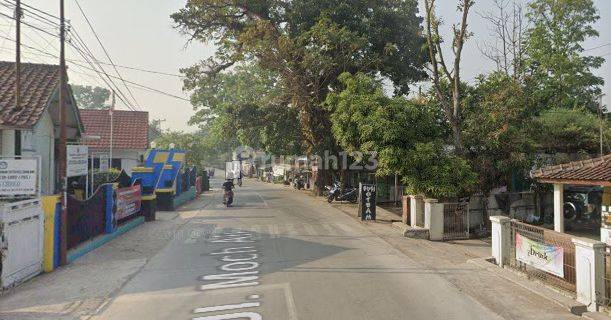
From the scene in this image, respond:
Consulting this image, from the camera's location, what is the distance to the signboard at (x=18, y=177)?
10203mm

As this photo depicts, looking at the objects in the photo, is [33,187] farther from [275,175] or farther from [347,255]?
[275,175]

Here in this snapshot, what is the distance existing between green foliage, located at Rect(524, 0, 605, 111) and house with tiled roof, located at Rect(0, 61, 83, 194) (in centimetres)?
2796

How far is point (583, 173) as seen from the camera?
443 inches

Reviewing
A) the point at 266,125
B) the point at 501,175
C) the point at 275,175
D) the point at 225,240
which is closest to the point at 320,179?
the point at 266,125

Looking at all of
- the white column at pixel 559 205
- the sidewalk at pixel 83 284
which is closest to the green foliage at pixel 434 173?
the white column at pixel 559 205

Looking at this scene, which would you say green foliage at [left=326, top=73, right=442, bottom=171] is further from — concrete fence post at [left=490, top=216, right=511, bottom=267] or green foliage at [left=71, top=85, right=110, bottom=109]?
green foliage at [left=71, top=85, right=110, bottom=109]

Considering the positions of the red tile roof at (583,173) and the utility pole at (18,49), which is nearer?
the red tile roof at (583,173)

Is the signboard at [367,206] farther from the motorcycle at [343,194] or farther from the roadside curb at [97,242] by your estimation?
the roadside curb at [97,242]

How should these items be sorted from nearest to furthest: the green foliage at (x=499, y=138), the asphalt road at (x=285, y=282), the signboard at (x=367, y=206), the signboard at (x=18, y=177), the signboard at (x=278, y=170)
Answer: the asphalt road at (x=285, y=282)
the signboard at (x=18, y=177)
the green foliage at (x=499, y=138)
the signboard at (x=367, y=206)
the signboard at (x=278, y=170)

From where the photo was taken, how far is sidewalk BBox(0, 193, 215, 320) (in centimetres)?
761

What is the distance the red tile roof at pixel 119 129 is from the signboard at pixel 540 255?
23.7 m

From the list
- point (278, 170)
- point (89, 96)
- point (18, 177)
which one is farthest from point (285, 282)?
point (89, 96)

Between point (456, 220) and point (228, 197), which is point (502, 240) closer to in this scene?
point (456, 220)

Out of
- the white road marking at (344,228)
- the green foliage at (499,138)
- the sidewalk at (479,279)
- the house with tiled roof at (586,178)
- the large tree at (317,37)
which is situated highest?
the large tree at (317,37)
